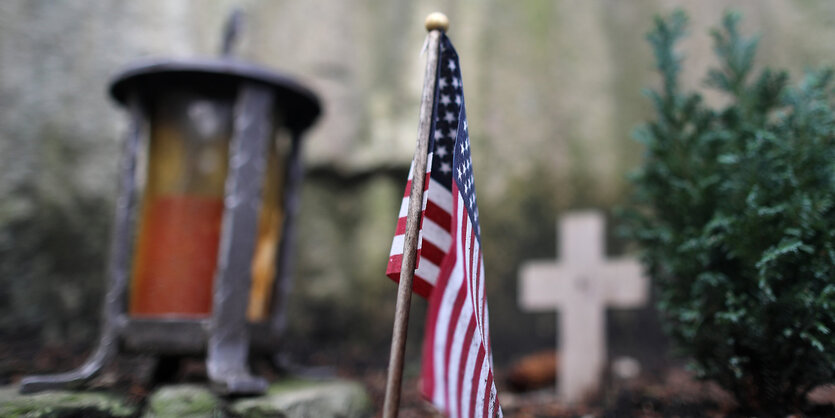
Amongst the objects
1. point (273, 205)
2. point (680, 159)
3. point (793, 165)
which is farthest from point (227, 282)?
point (793, 165)

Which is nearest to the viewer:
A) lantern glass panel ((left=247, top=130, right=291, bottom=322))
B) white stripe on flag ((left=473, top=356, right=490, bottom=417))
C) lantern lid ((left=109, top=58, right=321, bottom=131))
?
white stripe on flag ((left=473, top=356, right=490, bottom=417))

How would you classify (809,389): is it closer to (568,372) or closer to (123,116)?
(568,372)

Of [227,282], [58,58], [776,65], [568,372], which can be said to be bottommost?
[568,372]

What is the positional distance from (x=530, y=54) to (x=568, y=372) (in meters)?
2.73

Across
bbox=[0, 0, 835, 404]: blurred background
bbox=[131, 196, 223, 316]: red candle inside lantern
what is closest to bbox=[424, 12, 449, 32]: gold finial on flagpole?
bbox=[131, 196, 223, 316]: red candle inside lantern

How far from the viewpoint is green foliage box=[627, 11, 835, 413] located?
203 cm

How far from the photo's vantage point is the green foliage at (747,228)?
2.03 meters

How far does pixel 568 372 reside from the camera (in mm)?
3268

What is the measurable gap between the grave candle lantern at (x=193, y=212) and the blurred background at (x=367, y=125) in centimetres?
100

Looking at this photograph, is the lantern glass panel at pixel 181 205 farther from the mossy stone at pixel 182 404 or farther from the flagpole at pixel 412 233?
the flagpole at pixel 412 233

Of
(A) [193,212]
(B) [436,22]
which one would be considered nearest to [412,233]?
(B) [436,22]

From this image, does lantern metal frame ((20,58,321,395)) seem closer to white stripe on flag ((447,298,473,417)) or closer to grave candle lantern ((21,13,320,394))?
grave candle lantern ((21,13,320,394))

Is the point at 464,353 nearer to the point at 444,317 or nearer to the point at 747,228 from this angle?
the point at 444,317

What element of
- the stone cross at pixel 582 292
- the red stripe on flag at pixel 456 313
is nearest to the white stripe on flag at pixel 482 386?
the red stripe on flag at pixel 456 313
